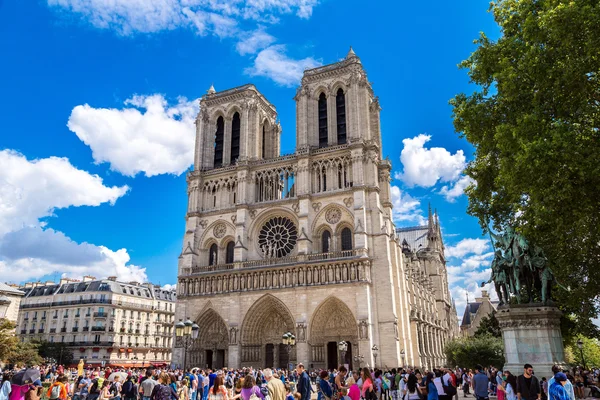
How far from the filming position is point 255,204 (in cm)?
3550

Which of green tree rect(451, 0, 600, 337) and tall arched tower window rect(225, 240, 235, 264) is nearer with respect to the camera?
green tree rect(451, 0, 600, 337)

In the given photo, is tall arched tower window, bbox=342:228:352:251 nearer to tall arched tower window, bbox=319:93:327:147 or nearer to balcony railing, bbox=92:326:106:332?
tall arched tower window, bbox=319:93:327:147

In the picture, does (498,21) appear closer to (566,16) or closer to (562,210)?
(566,16)

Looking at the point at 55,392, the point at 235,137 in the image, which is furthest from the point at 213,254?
the point at 55,392

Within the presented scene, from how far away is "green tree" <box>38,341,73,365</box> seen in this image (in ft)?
132

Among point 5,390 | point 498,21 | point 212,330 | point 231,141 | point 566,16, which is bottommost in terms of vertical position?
point 5,390

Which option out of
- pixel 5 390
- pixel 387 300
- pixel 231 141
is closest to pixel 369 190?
pixel 387 300

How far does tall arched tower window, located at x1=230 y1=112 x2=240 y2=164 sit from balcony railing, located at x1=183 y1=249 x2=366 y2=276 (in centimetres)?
898

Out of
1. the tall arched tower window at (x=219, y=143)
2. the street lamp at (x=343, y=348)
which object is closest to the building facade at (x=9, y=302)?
the tall arched tower window at (x=219, y=143)

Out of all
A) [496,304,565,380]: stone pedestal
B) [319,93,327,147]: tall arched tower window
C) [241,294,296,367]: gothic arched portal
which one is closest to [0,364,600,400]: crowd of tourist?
[496,304,565,380]: stone pedestal

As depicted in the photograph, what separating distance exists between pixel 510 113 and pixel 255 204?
2413 centimetres

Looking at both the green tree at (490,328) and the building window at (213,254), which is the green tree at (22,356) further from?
the green tree at (490,328)

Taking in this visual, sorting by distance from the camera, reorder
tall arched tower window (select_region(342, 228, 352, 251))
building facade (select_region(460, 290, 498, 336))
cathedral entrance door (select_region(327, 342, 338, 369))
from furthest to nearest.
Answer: building facade (select_region(460, 290, 498, 336))
tall arched tower window (select_region(342, 228, 352, 251))
cathedral entrance door (select_region(327, 342, 338, 369))

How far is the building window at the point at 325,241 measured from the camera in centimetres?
3317
